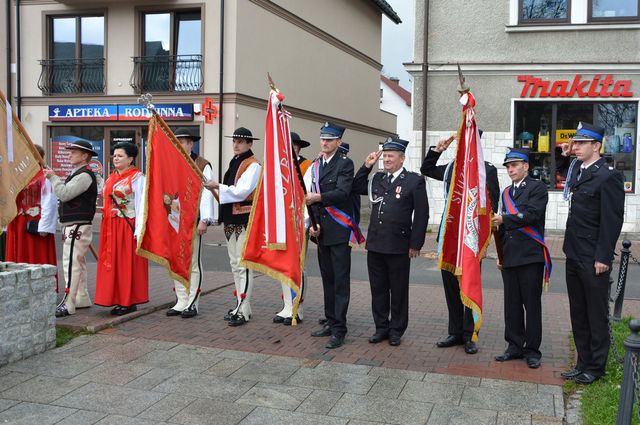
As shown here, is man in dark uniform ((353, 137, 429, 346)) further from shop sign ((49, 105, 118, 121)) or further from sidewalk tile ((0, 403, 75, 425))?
shop sign ((49, 105, 118, 121))

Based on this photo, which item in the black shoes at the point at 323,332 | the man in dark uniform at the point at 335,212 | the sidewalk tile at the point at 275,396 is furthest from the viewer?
the black shoes at the point at 323,332

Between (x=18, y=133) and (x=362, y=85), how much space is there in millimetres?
23977

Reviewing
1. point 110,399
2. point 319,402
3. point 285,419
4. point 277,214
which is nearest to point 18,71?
point 277,214

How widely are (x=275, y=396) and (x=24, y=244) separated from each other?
403 cm

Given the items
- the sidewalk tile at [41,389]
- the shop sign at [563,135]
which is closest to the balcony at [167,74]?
the shop sign at [563,135]

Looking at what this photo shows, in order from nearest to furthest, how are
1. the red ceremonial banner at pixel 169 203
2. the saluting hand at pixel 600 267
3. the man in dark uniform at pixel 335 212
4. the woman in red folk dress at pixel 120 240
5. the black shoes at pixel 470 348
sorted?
the saluting hand at pixel 600 267
the black shoes at pixel 470 348
the man in dark uniform at pixel 335 212
the red ceremonial banner at pixel 169 203
the woman in red folk dress at pixel 120 240

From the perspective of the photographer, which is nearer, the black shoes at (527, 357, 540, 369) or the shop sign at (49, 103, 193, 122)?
the black shoes at (527, 357, 540, 369)

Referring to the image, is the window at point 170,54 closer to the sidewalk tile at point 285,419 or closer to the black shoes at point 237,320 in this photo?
the black shoes at point 237,320

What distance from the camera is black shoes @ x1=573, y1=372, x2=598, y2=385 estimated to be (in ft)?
17.9

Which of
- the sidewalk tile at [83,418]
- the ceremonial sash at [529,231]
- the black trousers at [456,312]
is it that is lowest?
the sidewalk tile at [83,418]

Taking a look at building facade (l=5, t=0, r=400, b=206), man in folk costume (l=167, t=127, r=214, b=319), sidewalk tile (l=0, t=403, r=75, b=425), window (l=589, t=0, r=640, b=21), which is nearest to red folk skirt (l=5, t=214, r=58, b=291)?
man in folk costume (l=167, t=127, r=214, b=319)

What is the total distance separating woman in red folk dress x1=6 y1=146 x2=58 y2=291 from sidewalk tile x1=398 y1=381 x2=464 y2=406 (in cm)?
447

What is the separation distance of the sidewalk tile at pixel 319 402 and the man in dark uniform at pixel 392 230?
1640mm

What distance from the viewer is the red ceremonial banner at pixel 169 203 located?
7.19 metres
